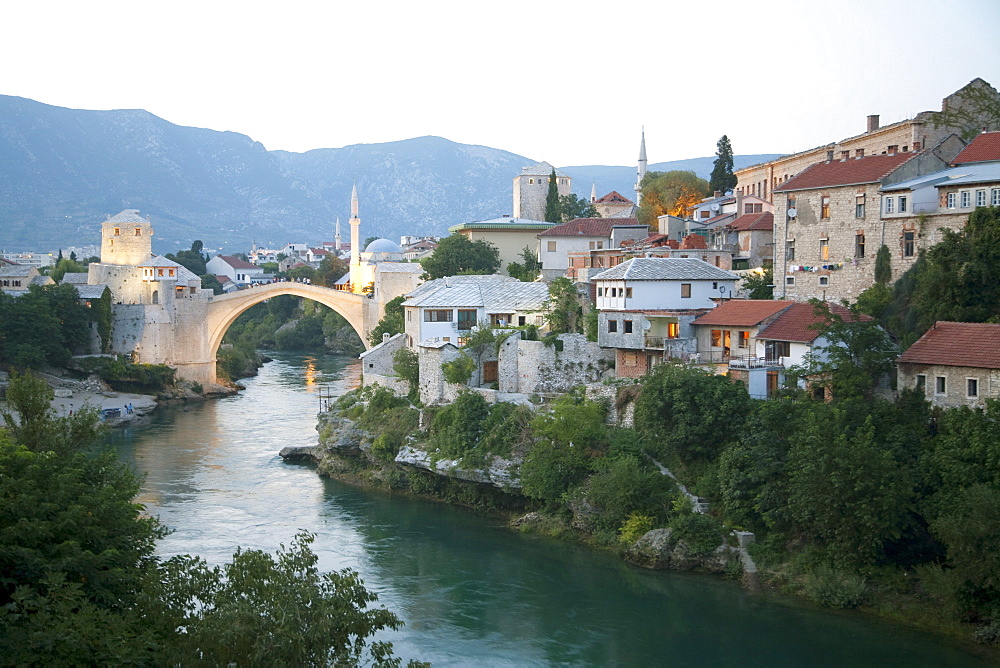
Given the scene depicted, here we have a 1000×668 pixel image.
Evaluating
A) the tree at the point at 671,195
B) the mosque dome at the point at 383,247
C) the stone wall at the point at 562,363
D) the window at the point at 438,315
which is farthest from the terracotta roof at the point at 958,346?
the mosque dome at the point at 383,247

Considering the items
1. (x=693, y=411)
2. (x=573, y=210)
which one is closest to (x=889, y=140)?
(x=693, y=411)

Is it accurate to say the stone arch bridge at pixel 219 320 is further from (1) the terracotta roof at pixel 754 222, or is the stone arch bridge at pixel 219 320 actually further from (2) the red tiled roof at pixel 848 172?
(2) the red tiled roof at pixel 848 172

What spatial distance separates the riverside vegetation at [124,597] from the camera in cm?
1026

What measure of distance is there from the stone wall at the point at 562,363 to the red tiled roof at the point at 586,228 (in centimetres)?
1042

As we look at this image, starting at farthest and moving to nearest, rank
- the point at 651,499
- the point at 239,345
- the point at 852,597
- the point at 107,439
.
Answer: the point at 239,345, the point at 107,439, the point at 651,499, the point at 852,597

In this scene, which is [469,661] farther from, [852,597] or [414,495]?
[414,495]

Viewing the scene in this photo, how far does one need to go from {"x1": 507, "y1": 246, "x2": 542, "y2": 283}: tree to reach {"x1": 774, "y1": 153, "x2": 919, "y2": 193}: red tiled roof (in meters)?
11.9

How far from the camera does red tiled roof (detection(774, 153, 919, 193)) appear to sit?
24719 millimetres

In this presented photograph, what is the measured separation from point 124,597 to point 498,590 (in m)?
8.46

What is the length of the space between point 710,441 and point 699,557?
8.73 ft

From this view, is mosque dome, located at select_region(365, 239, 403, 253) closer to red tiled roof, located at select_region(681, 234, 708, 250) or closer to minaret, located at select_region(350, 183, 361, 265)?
minaret, located at select_region(350, 183, 361, 265)

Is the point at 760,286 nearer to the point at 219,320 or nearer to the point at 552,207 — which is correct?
the point at 552,207

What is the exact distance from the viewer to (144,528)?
13.6 metres

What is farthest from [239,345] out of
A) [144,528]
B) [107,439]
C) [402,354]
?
[144,528]
